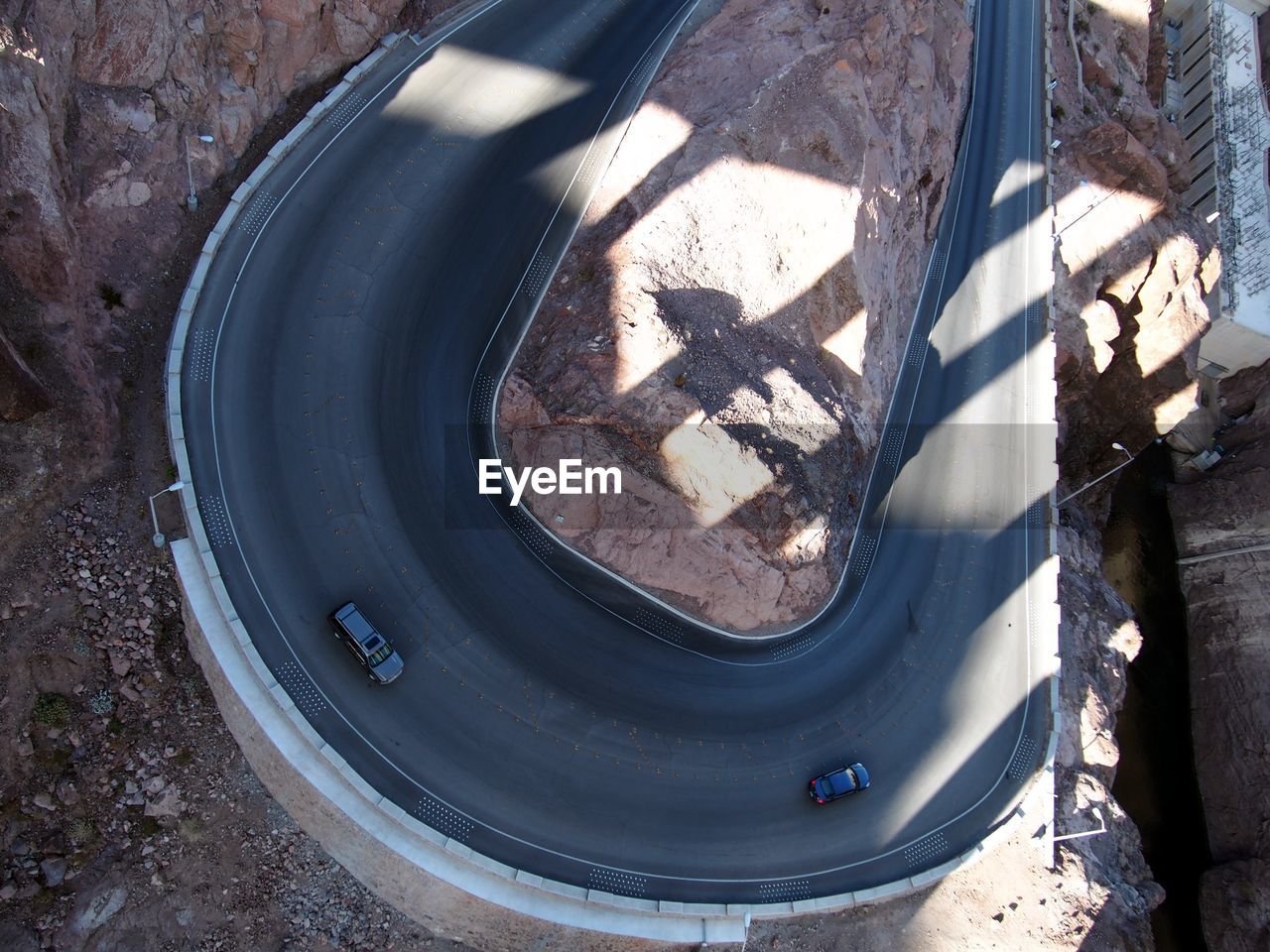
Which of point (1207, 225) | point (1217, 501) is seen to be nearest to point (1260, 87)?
point (1207, 225)

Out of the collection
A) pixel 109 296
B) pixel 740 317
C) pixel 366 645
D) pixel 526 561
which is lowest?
pixel 366 645

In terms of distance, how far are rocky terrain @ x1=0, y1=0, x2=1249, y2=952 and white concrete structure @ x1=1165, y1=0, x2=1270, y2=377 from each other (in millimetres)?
18129

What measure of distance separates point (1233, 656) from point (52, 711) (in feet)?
148

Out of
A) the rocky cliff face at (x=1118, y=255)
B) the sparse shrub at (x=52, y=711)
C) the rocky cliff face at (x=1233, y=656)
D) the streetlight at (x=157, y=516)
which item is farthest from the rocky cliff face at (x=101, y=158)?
the rocky cliff face at (x=1233, y=656)

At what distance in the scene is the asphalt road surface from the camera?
2283 cm

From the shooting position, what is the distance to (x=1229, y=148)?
1781 inches

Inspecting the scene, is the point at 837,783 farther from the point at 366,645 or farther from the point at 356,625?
the point at 356,625

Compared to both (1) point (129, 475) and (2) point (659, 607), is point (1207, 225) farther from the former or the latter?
(1) point (129, 475)

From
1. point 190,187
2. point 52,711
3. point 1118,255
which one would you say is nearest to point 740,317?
point 190,187

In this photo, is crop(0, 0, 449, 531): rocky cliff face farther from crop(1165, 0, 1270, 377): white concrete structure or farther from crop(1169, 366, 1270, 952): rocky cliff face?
crop(1165, 0, 1270, 377): white concrete structure

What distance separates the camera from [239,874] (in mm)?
21406

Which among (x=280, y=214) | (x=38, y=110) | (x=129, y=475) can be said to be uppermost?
(x=38, y=110)

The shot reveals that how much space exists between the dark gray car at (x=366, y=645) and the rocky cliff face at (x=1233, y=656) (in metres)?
33.1

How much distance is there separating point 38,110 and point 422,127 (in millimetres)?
11500
